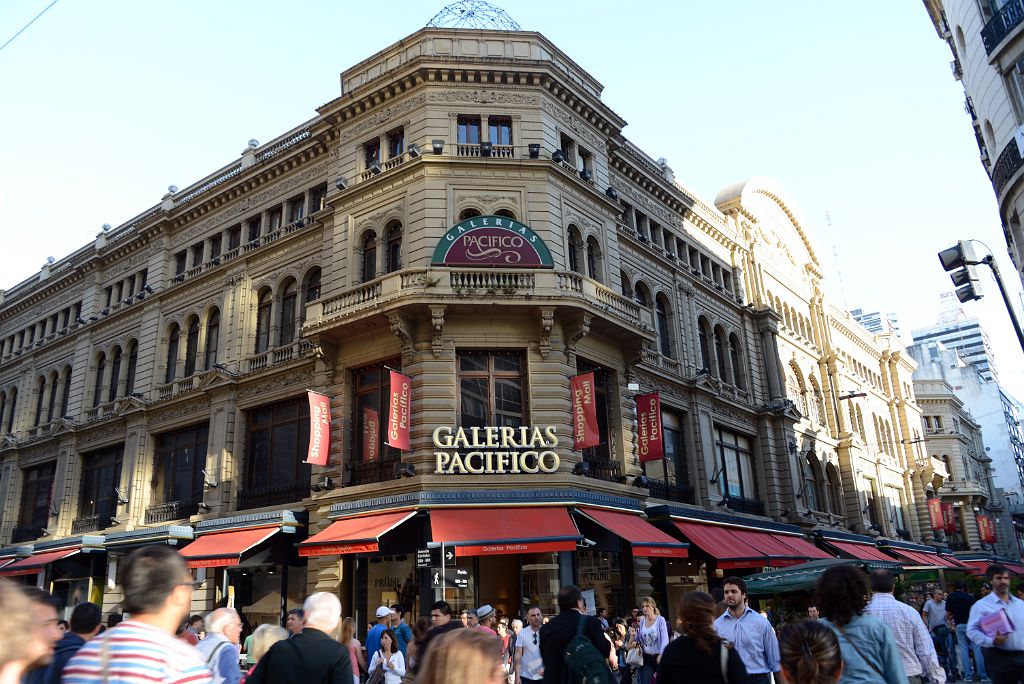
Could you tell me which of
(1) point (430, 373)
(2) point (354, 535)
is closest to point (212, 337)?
(1) point (430, 373)

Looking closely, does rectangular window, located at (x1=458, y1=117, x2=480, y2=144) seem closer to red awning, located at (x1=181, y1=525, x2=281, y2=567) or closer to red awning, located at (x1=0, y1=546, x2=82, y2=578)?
red awning, located at (x1=181, y1=525, x2=281, y2=567)

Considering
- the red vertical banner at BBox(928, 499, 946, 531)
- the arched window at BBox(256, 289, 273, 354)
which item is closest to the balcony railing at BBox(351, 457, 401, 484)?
the arched window at BBox(256, 289, 273, 354)

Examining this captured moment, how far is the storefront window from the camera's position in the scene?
73.5 ft

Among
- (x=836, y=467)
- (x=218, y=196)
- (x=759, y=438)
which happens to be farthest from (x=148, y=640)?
(x=836, y=467)

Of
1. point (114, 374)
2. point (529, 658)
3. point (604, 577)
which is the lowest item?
point (529, 658)

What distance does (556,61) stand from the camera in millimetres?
26938

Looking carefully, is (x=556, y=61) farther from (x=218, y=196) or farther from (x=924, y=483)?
(x=924, y=483)

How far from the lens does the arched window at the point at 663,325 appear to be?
31509 mm

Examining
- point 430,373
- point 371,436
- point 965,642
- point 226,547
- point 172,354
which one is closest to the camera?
point 965,642

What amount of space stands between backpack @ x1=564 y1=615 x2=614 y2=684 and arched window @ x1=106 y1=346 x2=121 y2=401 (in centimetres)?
3214

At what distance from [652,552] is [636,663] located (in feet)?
21.8

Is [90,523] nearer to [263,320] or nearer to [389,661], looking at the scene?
[263,320]

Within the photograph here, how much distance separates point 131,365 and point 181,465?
22.6 ft

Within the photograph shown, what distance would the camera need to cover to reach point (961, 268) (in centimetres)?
1631
